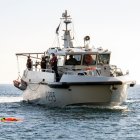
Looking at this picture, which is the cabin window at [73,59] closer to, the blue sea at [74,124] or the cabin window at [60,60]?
the cabin window at [60,60]

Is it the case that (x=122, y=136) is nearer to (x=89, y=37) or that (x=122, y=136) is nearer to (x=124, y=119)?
(x=124, y=119)

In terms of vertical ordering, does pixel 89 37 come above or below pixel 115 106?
above

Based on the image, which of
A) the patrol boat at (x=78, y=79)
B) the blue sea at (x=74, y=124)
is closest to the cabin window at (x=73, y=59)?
the patrol boat at (x=78, y=79)

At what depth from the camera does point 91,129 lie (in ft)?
87.5

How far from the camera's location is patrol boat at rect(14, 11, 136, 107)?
1339 inches

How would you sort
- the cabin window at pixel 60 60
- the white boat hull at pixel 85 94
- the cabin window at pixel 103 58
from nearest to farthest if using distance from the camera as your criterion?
the white boat hull at pixel 85 94 < the cabin window at pixel 60 60 < the cabin window at pixel 103 58

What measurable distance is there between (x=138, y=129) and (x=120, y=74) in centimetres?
1068

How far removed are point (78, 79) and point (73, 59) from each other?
12.4ft

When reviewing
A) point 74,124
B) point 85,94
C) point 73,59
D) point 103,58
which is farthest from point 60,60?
point 74,124

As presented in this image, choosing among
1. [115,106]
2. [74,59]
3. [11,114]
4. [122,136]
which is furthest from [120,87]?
[122,136]

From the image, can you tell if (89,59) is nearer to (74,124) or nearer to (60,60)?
(60,60)

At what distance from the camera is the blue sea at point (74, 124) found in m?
24.8

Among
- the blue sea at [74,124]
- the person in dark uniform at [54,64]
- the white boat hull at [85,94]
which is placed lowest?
the blue sea at [74,124]

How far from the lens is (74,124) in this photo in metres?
28.4
